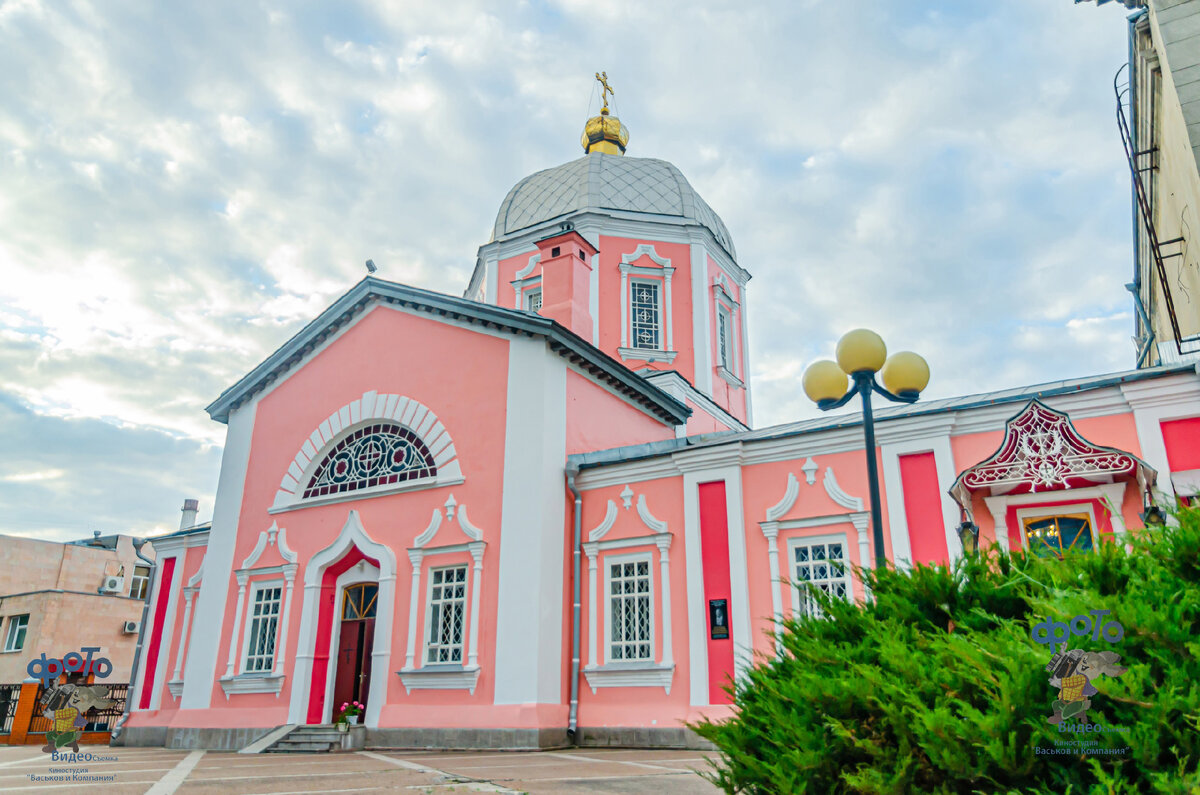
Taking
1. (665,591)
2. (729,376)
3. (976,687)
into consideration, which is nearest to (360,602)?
(665,591)

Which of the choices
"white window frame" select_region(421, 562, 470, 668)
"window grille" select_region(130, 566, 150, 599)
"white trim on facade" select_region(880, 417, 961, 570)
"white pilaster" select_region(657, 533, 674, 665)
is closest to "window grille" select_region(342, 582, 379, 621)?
"white window frame" select_region(421, 562, 470, 668)

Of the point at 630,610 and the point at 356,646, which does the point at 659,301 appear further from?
the point at 356,646

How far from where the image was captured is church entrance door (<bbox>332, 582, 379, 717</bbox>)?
13336mm

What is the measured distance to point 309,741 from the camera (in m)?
12.1

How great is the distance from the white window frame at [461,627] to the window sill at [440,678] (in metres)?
0.10

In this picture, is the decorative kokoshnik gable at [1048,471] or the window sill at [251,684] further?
the window sill at [251,684]

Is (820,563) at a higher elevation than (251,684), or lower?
higher

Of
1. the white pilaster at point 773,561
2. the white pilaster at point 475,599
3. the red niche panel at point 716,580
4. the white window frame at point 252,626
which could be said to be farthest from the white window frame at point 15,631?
the white pilaster at point 773,561

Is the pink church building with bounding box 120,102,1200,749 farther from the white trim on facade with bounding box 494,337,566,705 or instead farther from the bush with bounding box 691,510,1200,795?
the bush with bounding box 691,510,1200,795

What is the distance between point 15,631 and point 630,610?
25.2 m

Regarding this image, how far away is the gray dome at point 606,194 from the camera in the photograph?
61.7 ft

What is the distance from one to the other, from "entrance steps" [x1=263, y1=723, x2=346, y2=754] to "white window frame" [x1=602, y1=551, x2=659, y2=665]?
4036 millimetres

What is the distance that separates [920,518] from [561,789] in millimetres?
5780

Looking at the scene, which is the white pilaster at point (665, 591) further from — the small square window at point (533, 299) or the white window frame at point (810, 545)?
the small square window at point (533, 299)
